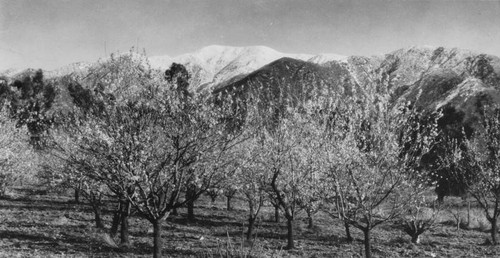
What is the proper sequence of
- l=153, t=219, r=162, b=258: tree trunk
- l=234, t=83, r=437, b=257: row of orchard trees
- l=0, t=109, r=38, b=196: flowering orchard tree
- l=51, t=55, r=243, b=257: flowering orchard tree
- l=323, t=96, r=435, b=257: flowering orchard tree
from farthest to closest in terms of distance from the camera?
l=0, t=109, r=38, b=196: flowering orchard tree, l=153, t=219, r=162, b=258: tree trunk, l=51, t=55, r=243, b=257: flowering orchard tree, l=234, t=83, r=437, b=257: row of orchard trees, l=323, t=96, r=435, b=257: flowering orchard tree

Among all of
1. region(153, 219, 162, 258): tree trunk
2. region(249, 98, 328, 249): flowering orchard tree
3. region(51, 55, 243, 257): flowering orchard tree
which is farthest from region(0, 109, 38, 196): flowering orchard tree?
region(249, 98, 328, 249): flowering orchard tree

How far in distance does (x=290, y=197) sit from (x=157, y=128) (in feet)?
26.0

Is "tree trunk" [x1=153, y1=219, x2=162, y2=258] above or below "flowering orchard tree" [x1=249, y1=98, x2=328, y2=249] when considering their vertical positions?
Answer: below

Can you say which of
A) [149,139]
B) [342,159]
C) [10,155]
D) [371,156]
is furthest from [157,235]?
[10,155]

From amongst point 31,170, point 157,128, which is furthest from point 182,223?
point 31,170

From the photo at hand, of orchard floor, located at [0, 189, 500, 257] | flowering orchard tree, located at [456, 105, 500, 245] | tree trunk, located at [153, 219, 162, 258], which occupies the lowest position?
orchard floor, located at [0, 189, 500, 257]

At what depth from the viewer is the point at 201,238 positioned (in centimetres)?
2098

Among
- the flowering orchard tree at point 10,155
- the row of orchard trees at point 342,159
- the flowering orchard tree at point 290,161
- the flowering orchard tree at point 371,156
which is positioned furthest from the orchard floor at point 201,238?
the flowering orchard tree at point 10,155

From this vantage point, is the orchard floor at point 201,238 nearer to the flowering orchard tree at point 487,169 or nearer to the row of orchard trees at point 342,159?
the row of orchard trees at point 342,159

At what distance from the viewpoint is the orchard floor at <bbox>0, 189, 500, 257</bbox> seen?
54.9ft

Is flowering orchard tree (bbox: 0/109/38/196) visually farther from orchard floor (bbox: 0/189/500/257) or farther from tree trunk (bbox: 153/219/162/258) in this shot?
tree trunk (bbox: 153/219/162/258)

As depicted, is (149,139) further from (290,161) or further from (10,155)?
(10,155)

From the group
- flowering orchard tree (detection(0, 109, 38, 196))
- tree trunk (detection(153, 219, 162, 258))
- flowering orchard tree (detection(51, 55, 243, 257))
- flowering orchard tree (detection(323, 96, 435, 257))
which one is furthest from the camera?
flowering orchard tree (detection(0, 109, 38, 196))

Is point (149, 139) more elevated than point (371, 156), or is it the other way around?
point (149, 139)
